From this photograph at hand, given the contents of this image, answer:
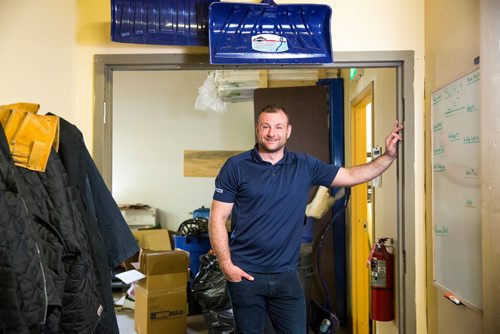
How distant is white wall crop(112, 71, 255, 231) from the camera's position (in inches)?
219

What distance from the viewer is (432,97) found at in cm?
202

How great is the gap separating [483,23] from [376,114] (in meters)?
1.52

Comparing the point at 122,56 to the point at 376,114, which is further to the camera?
the point at 376,114

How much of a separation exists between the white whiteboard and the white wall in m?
3.84

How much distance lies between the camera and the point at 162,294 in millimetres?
3533

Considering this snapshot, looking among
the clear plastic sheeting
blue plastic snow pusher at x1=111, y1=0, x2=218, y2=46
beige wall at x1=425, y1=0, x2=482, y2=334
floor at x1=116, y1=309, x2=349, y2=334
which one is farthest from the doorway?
blue plastic snow pusher at x1=111, y1=0, x2=218, y2=46

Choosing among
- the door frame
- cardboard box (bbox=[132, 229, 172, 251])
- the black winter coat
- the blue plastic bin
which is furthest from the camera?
cardboard box (bbox=[132, 229, 172, 251])

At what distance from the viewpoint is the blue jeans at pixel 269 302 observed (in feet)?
6.63

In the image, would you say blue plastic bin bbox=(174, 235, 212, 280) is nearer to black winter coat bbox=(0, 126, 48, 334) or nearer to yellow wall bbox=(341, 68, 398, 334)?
yellow wall bbox=(341, 68, 398, 334)

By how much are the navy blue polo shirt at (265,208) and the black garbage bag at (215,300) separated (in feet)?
4.21

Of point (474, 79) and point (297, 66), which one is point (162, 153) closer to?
point (297, 66)

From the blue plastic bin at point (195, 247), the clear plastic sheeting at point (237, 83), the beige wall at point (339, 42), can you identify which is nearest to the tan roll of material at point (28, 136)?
the beige wall at point (339, 42)

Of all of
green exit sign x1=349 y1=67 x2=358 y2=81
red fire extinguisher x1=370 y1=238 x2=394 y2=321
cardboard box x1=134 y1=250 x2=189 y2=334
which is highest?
green exit sign x1=349 y1=67 x2=358 y2=81

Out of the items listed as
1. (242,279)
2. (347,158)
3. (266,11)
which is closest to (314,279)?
(347,158)
